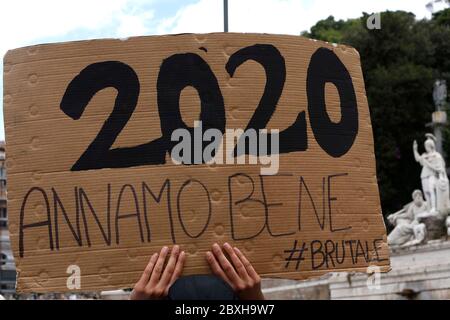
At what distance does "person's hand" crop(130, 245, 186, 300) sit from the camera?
2453 millimetres

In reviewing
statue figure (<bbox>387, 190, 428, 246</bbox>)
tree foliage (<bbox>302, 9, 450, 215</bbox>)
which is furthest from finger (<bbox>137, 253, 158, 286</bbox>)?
tree foliage (<bbox>302, 9, 450, 215</bbox>)

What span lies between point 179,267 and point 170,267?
3 centimetres

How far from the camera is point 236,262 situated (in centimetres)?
260

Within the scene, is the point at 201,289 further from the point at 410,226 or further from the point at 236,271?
the point at 410,226

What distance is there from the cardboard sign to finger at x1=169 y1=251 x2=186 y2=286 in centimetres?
4

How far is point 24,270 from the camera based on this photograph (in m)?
2.73

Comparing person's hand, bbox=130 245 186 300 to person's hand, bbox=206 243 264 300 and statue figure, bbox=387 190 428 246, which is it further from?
statue figure, bbox=387 190 428 246

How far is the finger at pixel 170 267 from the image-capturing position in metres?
2.52

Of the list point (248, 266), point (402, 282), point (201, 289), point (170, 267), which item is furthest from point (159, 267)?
point (402, 282)

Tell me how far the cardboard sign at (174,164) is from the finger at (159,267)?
0.06 meters

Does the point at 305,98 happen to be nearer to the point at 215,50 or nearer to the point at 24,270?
the point at 215,50

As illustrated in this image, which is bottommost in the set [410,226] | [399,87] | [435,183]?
[410,226]

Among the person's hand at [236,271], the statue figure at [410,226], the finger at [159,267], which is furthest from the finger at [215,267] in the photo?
the statue figure at [410,226]

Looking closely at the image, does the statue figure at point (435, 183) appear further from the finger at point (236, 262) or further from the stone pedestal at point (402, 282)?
the finger at point (236, 262)
